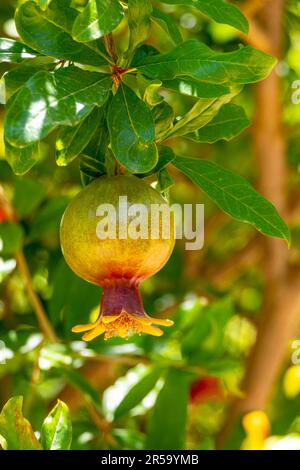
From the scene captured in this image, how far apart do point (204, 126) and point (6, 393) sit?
1.06m

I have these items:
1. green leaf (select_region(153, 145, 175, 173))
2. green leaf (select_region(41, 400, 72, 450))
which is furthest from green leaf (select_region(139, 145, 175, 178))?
green leaf (select_region(41, 400, 72, 450))

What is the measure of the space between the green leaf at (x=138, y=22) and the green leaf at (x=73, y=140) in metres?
0.07

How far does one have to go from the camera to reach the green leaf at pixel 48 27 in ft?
2.23

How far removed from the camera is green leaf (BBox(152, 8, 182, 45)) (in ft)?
2.36

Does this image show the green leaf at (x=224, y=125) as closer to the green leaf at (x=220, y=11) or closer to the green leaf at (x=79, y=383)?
the green leaf at (x=220, y=11)

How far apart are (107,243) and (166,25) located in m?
0.19

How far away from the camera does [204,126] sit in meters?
0.79

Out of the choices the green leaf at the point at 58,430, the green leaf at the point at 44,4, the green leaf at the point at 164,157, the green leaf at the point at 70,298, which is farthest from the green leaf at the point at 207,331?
the green leaf at the point at 44,4

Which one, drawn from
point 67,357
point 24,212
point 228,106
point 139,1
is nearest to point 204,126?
point 228,106

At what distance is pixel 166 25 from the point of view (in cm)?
73

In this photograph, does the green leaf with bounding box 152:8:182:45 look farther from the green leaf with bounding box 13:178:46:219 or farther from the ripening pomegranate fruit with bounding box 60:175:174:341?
the green leaf with bounding box 13:178:46:219

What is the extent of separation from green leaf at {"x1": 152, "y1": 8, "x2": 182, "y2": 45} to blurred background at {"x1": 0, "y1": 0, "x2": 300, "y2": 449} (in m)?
0.52

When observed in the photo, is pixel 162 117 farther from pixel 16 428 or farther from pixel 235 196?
pixel 16 428

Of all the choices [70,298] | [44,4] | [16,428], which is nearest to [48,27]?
[44,4]
